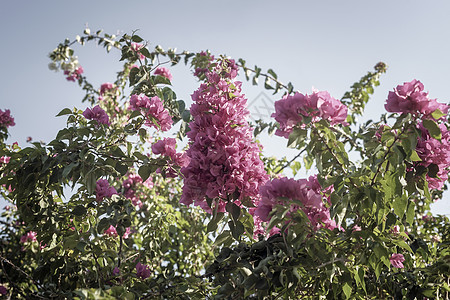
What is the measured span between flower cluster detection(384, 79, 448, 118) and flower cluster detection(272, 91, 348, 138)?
171mm

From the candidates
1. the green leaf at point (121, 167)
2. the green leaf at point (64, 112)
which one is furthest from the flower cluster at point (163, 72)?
the green leaf at point (121, 167)

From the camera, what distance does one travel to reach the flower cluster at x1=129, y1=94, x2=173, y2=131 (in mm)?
1992

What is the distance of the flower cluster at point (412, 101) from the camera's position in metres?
1.22

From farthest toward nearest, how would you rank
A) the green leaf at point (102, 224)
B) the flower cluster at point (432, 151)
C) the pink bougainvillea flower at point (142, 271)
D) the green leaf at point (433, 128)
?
1. the pink bougainvillea flower at point (142, 271)
2. the green leaf at point (102, 224)
3. the flower cluster at point (432, 151)
4. the green leaf at point (433, 128)

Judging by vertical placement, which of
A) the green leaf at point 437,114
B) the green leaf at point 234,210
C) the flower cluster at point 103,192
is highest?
the flower cluster at point 103,192

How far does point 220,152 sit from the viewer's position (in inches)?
58.9

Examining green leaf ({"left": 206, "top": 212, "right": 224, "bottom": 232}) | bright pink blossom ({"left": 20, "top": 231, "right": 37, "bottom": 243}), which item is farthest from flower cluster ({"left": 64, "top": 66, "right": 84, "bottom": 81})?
green leaf ({"left": 206, "top": 212, "right": 224, "bottom": 232})

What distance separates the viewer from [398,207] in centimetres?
129

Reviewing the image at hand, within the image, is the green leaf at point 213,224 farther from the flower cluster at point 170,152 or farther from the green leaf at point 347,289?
the green leaf at point 347,289

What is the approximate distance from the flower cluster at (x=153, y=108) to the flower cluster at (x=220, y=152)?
38 cm

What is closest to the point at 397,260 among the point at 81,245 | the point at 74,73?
the point at 81,245

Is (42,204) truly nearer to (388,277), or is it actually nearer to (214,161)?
(214,161)

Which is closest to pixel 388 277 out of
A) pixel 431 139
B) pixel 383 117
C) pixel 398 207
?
pixel 398 207

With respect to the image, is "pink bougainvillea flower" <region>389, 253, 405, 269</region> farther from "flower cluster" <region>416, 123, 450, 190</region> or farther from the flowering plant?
"flower cluster" <region>416, 123, 450, 190</region>
